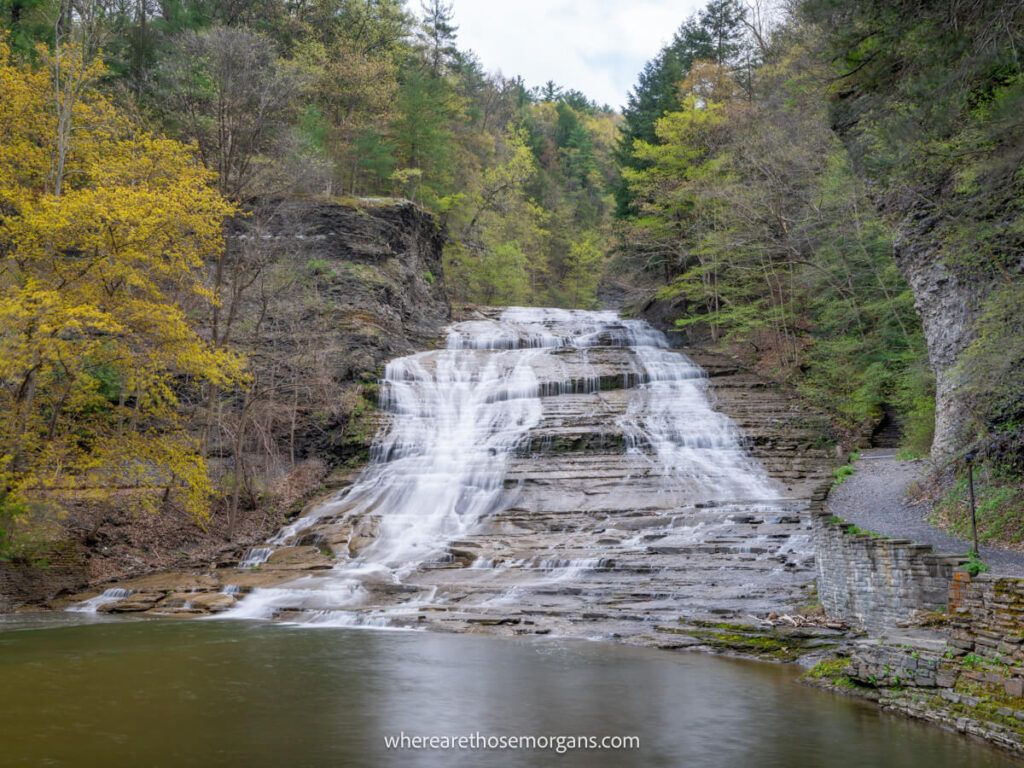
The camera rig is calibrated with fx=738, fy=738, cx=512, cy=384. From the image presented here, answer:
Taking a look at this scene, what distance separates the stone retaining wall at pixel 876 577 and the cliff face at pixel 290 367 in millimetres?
12849

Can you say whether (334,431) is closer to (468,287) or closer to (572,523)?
(572,523)

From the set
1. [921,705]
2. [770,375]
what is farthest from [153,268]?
[770,375]

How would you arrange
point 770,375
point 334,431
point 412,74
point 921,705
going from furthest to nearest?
1. point 412,74
2. point 770,375
3. point 334,431
4. point 921,705

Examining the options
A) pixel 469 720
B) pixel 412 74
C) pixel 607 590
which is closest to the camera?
pixel 469 720

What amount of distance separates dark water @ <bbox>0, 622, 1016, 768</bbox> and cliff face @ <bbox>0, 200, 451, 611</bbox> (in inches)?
216

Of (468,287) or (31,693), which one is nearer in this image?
(31,693)

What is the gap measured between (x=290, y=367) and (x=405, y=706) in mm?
16542

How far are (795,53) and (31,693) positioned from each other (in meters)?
28.9

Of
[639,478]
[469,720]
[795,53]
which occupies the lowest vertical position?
[469,720]

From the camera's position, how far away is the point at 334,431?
23078 millimetres

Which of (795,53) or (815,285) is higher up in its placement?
(795,53)

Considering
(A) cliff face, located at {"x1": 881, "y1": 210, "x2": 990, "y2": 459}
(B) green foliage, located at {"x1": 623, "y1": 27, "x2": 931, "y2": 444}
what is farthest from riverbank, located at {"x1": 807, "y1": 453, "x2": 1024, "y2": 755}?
(B) green foliage, located at {"x1": 623, "y1": 27, "x2": 931, "y2": 444}

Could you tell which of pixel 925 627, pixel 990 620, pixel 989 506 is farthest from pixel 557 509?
pixel 990 620

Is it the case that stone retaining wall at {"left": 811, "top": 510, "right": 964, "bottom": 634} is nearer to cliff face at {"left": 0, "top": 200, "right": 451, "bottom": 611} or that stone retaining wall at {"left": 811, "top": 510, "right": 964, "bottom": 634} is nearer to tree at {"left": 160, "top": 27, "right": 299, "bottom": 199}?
cliff face at {"left": 0, "top": 200, "right": 451, "bottom": 611}
